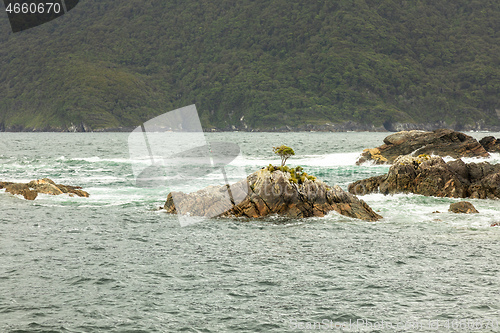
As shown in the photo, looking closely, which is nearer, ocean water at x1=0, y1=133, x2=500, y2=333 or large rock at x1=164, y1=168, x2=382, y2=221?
ocean water at x1=0, y1=133, x2=500, y2=333

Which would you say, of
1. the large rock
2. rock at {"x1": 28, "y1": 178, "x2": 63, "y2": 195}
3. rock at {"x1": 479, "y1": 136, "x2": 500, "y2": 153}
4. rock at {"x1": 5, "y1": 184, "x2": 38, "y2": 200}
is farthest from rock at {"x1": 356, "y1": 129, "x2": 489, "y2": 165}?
rock at {"x1": 5, "y1": 184, "x2": 38, "y2": 200}

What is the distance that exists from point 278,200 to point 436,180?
45.8 ft

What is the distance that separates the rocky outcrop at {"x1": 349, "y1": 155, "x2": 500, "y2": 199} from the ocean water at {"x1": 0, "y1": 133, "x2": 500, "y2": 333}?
4.99 m

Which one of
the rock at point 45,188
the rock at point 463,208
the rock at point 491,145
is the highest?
the rock at point 45,188

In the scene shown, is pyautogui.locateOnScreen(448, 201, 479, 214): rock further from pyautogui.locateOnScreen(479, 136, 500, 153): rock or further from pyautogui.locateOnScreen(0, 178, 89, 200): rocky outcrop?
Answer: pyautogui.locateOnScreen(479, 136, 500, 153): rock

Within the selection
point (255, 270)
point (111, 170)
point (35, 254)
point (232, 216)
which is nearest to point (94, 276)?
point (35, 254)

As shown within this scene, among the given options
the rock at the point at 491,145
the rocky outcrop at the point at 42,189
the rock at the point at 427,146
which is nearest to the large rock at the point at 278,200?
the rocky outcrop at the point at 42,189

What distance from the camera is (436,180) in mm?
34500

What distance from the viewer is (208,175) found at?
2004 inches

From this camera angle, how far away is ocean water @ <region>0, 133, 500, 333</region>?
43.7 feet

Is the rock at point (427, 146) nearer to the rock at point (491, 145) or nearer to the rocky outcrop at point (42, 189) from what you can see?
the rock at point (491, 145)

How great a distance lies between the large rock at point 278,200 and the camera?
27.1 m

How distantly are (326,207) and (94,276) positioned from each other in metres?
14.7

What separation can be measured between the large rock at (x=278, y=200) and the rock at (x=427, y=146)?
3041 cm
